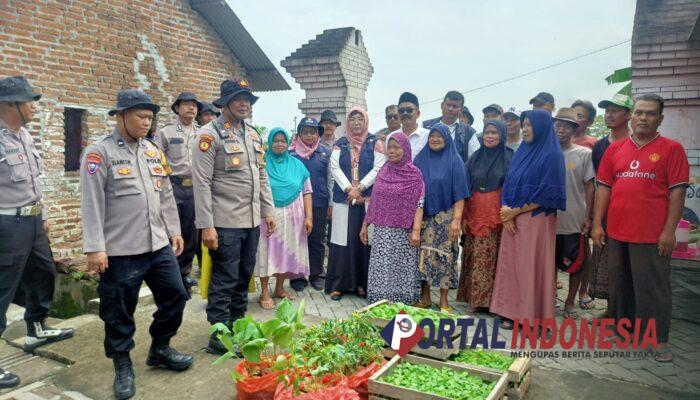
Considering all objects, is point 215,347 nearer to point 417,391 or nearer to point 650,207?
point 417,391

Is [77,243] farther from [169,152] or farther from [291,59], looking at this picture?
[291,59]

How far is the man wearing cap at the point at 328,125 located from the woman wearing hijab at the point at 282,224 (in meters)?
0.89

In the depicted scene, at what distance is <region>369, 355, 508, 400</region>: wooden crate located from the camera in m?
2.72

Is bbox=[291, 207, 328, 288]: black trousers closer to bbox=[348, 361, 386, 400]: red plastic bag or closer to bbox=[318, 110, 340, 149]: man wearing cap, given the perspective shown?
bbox=[318, 110, 340, 149]: man wearing cap

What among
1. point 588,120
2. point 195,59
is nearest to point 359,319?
point 588,120

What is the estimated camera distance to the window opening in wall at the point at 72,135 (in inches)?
277

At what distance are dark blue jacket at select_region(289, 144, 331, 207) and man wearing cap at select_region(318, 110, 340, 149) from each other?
13.9 inches

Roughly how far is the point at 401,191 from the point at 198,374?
2.44 m

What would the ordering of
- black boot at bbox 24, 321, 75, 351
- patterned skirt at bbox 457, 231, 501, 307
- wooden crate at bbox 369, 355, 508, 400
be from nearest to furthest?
wooden crate at bbox 369, 355, 508, 400
black boot at bbox 24, 321, 75, 351
patterned skirt at bbox 457, 231, 501, 307

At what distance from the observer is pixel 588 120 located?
5312 millimetres

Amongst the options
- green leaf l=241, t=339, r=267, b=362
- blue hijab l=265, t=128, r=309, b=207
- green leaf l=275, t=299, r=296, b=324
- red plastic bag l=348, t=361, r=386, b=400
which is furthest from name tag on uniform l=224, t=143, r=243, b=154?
red plastic bag l=348, t=361, r=386, b=400

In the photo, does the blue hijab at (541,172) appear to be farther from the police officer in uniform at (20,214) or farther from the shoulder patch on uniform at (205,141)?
the police officer in uniform at (20,214)

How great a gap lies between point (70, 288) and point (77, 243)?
3.68 feet

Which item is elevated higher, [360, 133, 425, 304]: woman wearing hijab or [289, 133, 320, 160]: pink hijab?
[289, 133, 320, 160]: pink hijab
